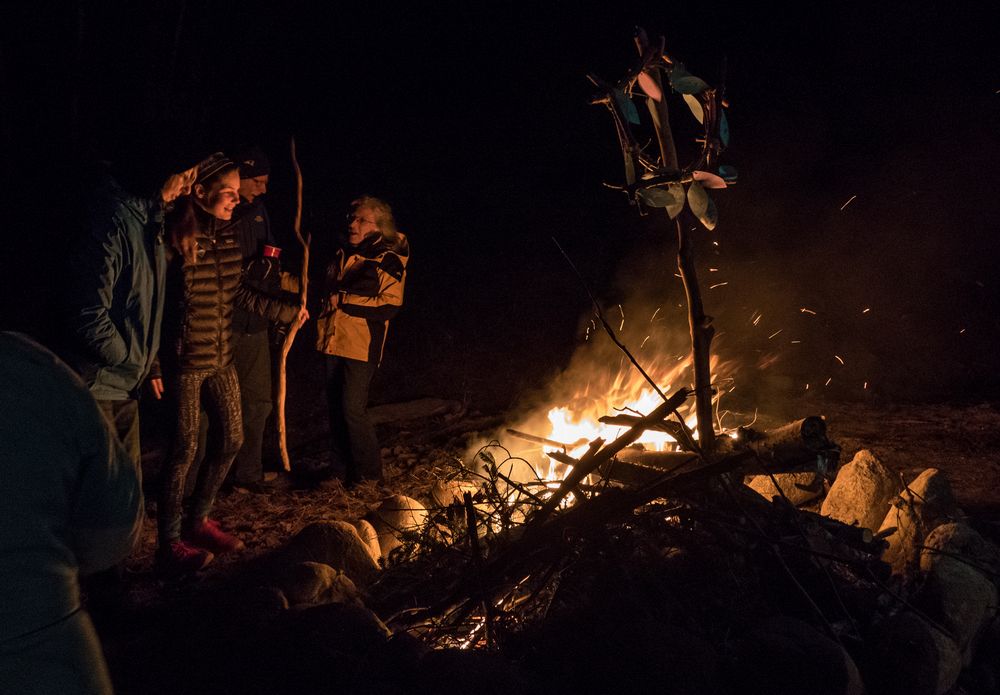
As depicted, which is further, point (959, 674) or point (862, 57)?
point (862, 57)

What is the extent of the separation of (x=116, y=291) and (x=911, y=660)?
387 centimetres

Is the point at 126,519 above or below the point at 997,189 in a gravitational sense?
below

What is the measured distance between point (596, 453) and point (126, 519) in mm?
1961

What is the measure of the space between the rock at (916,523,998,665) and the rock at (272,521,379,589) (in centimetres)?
258

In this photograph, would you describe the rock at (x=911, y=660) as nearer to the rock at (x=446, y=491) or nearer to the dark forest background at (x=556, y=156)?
the rock at (x=446, y=491)

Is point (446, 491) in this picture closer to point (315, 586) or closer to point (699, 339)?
point (315, 586)

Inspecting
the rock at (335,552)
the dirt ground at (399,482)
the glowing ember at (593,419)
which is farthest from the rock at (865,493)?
the rock at (335,552)

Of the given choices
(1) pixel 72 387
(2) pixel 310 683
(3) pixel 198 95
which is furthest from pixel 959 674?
(3) pixel 198 95

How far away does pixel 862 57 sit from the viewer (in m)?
12.0

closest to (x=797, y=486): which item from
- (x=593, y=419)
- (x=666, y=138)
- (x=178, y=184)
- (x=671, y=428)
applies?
(x=593, y=419)

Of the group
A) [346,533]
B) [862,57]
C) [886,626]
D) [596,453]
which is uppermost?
[862,57]

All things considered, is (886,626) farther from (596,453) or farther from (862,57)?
(862,57)

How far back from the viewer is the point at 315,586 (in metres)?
3.18

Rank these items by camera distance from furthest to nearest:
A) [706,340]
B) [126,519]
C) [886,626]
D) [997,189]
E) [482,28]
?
1. [482,28]
2. [997,189]
3. [706,340]
4. [886,626]
5. [126,519]
